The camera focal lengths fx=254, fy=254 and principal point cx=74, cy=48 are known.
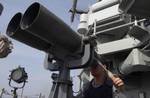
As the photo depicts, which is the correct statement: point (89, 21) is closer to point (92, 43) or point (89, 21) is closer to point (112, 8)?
point (112, 8)

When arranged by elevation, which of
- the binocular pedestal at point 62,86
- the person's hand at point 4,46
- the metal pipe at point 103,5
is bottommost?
the binocular pedestal at point 62,86

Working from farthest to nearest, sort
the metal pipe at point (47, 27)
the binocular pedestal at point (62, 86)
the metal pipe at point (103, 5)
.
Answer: the metal pipe at point (103, 5), the binocular pedestal at point (62, 86), the metal pipe at point (47, 27)

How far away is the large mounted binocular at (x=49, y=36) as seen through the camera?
300 centimetres

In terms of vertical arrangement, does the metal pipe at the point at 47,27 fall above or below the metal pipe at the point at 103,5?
below

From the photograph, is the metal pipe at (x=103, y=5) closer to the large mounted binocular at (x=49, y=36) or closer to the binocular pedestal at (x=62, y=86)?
the large mounted binocular at (x=49, y=36)

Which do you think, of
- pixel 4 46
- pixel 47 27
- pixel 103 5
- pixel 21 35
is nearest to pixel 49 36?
pixel 47 27

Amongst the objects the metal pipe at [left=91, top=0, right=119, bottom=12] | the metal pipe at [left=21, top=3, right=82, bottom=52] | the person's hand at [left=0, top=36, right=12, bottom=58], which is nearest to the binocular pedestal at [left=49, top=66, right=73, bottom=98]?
the metal pipe at [left=21, top=3, right=82, bottom=52]

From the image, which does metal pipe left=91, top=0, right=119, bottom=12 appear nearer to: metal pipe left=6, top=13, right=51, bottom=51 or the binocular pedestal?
the binocular pedestal

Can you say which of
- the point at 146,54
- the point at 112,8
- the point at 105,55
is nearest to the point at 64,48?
the point at 146,54

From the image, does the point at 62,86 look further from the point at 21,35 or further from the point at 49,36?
the point at 21,35

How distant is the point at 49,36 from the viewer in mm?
3191

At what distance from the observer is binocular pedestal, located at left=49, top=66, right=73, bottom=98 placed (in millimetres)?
3424

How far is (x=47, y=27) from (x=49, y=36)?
184 millimetres

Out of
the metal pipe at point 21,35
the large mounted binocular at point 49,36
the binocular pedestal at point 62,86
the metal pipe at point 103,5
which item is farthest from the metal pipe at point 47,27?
the metal pipe at point 103,5
